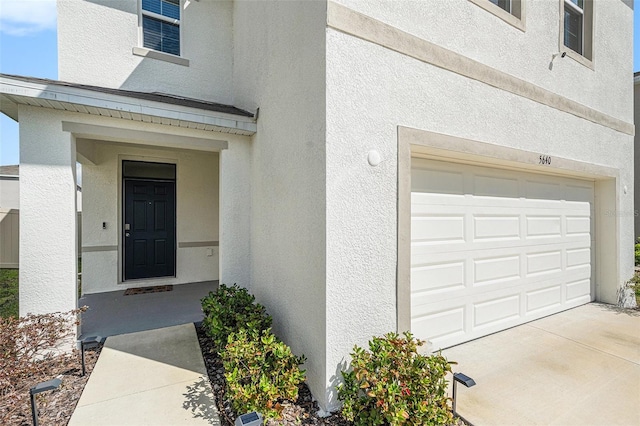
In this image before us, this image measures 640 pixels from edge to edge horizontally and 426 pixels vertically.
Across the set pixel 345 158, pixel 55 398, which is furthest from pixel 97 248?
pixel 345 158

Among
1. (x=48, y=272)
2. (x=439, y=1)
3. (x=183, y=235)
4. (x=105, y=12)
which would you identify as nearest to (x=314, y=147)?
(x=439, y=1)

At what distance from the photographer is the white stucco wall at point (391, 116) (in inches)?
118

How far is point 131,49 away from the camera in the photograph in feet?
20.1

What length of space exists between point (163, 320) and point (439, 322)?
4.50 m

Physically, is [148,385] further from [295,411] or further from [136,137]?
[136,137]

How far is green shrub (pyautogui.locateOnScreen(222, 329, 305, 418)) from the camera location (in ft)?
8.71

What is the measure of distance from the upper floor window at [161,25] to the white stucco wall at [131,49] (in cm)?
19

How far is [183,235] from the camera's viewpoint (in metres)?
7.39

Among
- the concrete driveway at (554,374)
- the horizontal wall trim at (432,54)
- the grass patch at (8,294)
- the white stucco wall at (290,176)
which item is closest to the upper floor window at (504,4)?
the horizontal wall trim at (432,54)

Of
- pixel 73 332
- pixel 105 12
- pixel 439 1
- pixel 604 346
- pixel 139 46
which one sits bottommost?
pixel 604 346

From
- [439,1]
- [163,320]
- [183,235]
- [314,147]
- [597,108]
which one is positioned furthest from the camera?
[183,235]

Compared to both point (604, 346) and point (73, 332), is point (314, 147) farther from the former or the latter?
point (604, 346)

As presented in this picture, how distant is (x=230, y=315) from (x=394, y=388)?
2323 millimetres

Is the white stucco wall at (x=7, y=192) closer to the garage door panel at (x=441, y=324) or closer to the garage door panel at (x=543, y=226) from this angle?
the garage door panel at (x=441, y=324)
